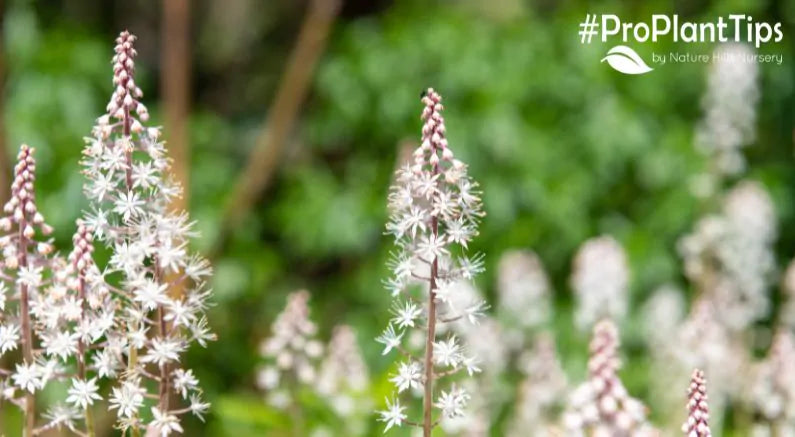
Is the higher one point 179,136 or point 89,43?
point 89,43

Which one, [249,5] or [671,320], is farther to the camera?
[249,5]

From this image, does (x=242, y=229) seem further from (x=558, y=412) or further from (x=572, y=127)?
(x=558, y=412)

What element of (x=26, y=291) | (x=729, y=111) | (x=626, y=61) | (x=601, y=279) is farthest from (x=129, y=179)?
(x=626, y=61)

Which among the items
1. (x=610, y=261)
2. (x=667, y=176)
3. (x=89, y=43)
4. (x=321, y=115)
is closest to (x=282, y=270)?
(x=321, y=115)

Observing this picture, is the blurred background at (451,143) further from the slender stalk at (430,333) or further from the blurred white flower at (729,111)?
the slender stalk at (430,333)

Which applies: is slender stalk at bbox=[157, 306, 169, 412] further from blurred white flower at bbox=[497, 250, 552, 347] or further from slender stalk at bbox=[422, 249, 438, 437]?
blurred white flower at bbox=[497, 250, 552, 347]

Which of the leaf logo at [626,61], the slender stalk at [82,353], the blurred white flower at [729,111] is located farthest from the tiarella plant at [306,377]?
the leaf logo at [626,61]

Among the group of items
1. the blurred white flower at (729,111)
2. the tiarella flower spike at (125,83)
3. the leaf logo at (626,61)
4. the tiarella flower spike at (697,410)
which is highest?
the leaf logo at (626,61)
